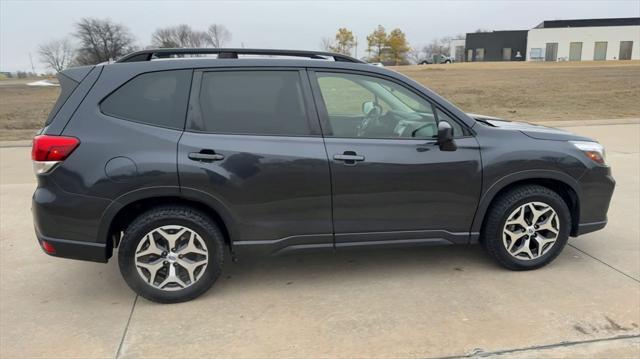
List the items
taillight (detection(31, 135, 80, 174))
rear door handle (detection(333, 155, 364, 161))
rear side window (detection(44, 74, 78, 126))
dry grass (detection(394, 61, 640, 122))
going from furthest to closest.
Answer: dry grass (detection(394, 61, 640, 122)), rear door handle (detection(333, 155, 364, 161)), rear side window (detection(44, 74, 78, 126)), taillight (detection(31, 135, 80, 174))

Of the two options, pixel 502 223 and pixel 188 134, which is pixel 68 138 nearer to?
pixel 188 134

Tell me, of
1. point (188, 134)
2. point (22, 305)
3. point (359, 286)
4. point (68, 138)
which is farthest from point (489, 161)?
point (22, 305)

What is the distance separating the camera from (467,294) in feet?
12.0

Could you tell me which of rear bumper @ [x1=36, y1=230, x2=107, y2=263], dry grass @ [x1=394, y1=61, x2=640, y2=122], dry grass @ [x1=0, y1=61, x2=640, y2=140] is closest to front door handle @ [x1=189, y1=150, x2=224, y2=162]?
rear bumper @ [x1=36, y1=230, x2=107, y2=263]

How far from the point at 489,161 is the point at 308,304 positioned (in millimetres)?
1699

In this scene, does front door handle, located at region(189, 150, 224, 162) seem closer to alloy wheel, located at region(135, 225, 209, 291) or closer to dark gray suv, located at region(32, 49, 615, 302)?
dark gray suv, located at region(32, 49, 615, 302)

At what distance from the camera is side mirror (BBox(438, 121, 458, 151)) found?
355 centimetres

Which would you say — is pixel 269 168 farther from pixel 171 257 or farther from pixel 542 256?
pixel 542 256

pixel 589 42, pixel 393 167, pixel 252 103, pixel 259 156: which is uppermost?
pixel 589 42

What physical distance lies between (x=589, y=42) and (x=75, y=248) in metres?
102

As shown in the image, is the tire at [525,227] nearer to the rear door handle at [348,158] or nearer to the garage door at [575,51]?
the rear door handle at [348,158]

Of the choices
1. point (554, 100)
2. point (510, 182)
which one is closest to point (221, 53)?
point (510, 182)

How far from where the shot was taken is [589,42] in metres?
89.2

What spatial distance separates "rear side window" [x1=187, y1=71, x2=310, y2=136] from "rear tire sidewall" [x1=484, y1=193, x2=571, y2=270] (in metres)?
1.66
